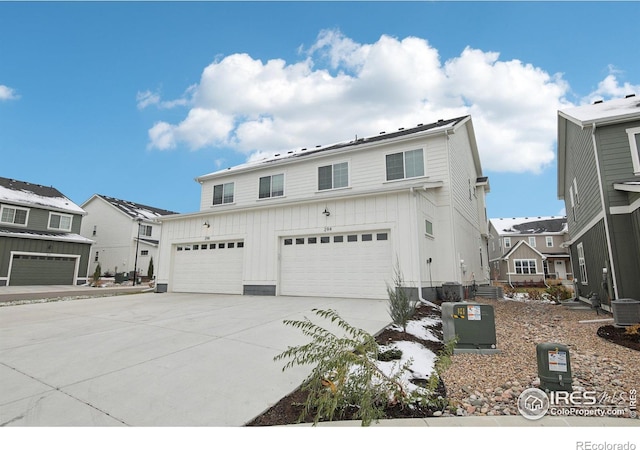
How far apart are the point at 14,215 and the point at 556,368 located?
29408 mm

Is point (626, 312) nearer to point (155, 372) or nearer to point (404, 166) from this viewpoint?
point (404, 166)

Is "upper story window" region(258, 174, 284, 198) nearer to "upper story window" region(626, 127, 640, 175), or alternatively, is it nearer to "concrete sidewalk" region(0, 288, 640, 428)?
"concrete sidewalk" region(0, 288, 640, 428)

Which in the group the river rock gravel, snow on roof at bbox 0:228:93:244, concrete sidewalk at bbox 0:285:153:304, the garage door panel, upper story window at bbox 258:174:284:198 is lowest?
the river rock gravel

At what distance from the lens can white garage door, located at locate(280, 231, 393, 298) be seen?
9406 millimetres

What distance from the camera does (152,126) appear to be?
60.5 feet

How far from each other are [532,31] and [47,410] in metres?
11.8

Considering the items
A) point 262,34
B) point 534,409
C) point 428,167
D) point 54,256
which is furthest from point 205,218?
point 54,256

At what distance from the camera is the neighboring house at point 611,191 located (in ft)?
25.0

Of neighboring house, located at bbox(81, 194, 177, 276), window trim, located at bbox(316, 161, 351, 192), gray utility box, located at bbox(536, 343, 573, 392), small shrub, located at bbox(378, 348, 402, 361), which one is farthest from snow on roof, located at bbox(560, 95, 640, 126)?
neighboring house, located at bbox(81, 194, 177, 276)

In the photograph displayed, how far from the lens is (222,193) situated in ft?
55.1

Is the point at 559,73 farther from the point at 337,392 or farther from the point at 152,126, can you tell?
the point at 152,126

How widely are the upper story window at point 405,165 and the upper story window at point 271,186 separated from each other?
5.33 metres

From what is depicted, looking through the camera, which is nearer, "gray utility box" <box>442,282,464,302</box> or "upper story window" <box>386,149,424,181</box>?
"gray utility box" <box>442,282,464,302</box>

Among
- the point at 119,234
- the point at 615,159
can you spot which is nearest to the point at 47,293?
the point at 119,234
